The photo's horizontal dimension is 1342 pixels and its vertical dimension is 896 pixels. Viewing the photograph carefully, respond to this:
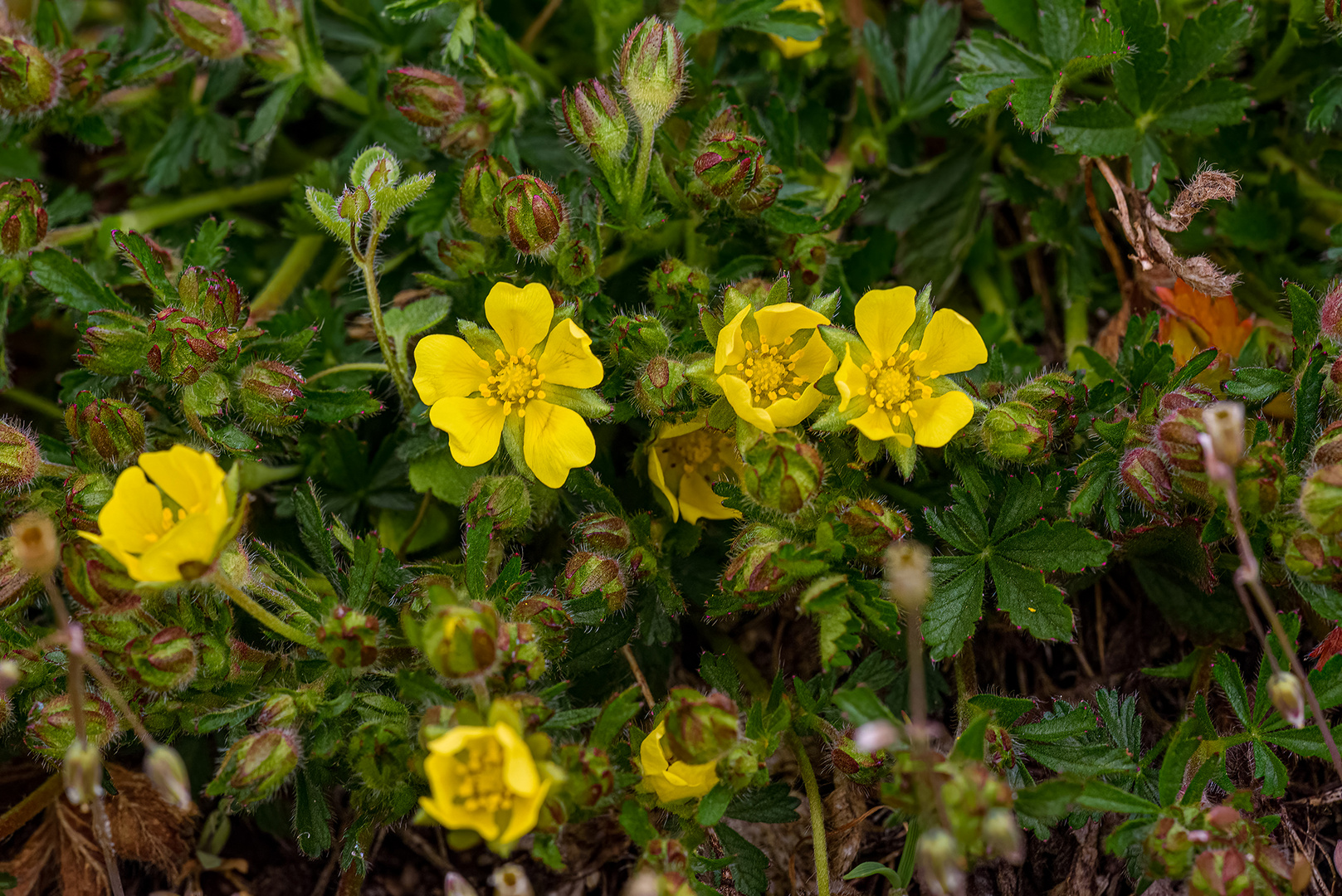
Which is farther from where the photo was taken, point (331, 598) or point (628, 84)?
point (628, 84)

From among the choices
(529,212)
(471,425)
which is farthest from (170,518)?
(529,212)

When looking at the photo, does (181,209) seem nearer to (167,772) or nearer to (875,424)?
(167,772)

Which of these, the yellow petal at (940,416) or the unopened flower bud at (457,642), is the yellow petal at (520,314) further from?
the yellow petal at (940,416)

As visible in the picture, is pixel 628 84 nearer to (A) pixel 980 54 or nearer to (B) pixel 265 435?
(A) pixel 980 54

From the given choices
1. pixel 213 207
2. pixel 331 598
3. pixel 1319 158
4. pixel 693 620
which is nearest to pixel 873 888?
pixel 693 620

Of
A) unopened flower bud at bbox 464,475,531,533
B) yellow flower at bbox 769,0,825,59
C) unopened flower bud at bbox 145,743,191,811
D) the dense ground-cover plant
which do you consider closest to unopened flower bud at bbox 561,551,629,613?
the dense ground-cover plant

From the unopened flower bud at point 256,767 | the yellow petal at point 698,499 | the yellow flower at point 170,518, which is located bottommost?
the unopened flower bud at point 256,767

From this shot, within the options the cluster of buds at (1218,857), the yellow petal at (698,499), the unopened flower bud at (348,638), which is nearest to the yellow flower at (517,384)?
the yellow petal at (698,499)
